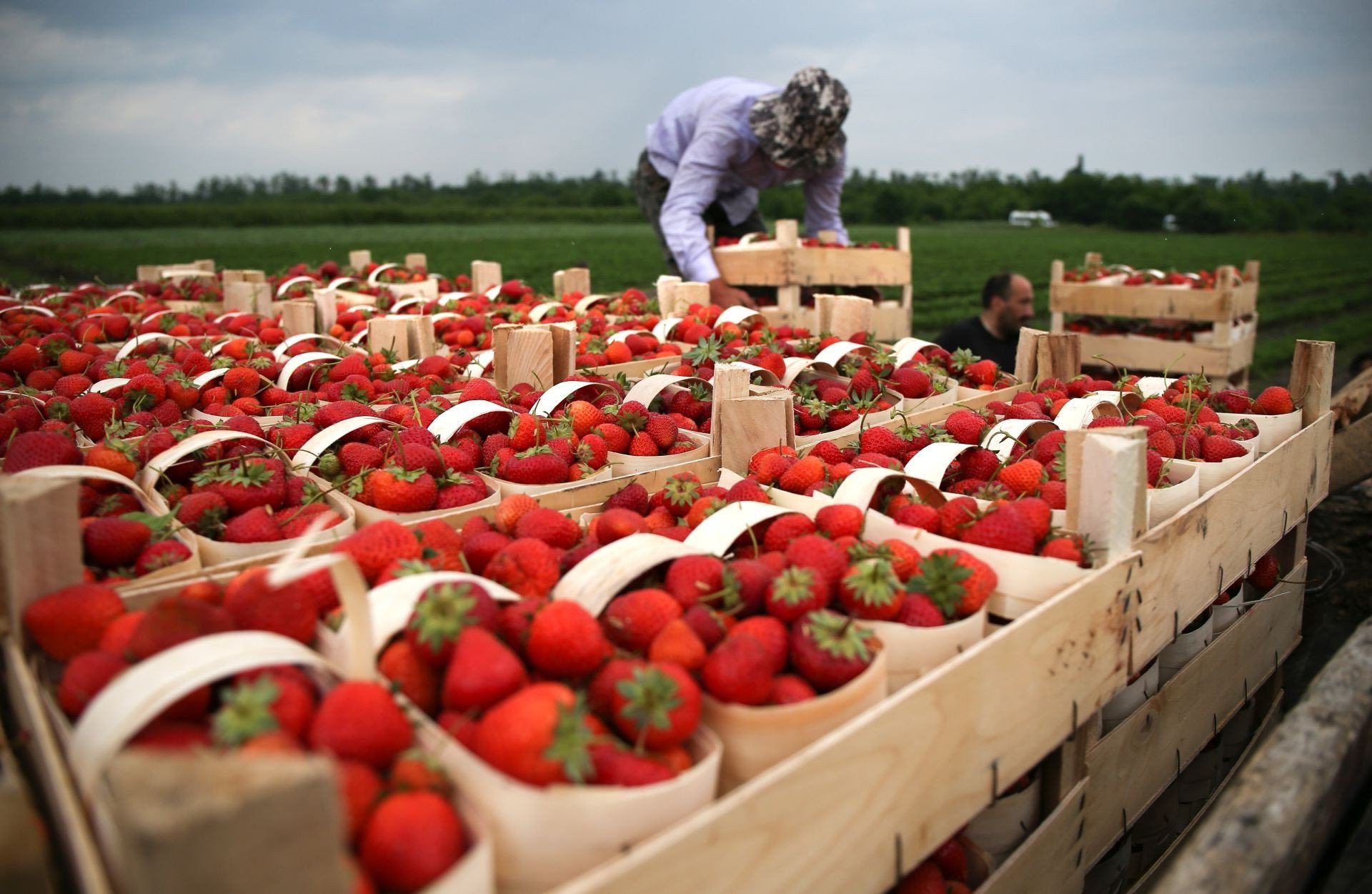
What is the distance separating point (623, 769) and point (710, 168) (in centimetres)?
559

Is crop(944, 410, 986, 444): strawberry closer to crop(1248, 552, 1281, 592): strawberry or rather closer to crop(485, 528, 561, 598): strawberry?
crop(1248, 552, 1281, 592): strawberry

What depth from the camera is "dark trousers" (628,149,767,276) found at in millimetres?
7371

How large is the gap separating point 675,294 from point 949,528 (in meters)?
2.95

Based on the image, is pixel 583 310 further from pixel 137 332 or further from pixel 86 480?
pixel 86 480

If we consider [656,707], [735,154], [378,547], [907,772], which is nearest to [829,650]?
[907,772]

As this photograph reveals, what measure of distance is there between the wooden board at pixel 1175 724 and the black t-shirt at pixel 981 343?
2933 mm

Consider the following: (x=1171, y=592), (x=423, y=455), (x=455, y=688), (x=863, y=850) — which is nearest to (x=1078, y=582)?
(x=1171, y=592)

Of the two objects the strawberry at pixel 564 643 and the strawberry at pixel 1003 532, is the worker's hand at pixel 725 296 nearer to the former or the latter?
the strawberry at pixel 1003 532

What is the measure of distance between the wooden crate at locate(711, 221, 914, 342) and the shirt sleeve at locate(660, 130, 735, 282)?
21 centimetres

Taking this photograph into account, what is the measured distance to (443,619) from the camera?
1239mm

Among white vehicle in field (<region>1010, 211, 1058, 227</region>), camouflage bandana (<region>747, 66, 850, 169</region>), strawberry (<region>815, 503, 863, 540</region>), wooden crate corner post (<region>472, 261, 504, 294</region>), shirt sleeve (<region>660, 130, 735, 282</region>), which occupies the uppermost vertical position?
white vehicle in field (<region>1010, 211, 1058, 227</region>)

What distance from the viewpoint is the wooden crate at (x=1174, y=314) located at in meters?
6.33

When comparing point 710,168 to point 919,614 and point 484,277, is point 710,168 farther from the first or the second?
point 919,614

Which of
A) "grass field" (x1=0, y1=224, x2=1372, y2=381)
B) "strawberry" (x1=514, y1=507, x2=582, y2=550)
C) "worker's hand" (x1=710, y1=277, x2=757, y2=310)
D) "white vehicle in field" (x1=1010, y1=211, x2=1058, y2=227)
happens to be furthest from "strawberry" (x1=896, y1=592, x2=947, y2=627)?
"white vehicle in field" (x1=1010, y1=211, x2=1058, y2=227)
